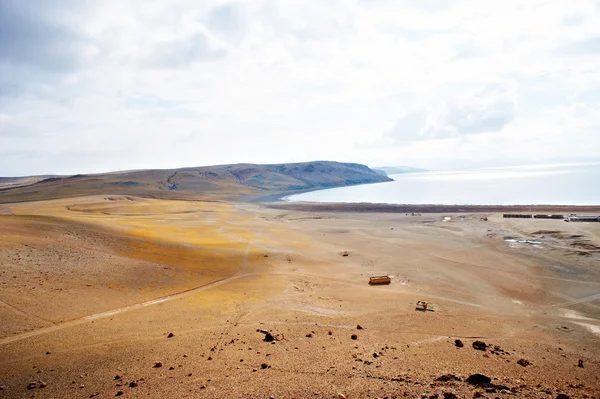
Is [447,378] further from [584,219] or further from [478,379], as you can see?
[584,219]

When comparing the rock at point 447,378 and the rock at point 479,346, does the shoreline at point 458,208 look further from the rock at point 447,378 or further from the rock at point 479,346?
the rock at point 447,378

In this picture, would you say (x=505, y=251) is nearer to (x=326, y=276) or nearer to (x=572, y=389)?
(x=326, y=276)

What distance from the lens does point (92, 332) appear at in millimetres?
13570

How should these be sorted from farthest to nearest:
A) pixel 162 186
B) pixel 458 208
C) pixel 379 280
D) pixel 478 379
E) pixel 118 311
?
pixel 162 186
pixel 458 208
pixel 379 280
pixel 118 311
pixel 478 379


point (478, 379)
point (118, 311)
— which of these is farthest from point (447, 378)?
point (118, 311)

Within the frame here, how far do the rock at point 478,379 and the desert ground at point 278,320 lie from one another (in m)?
0.13

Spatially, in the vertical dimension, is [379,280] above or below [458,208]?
below

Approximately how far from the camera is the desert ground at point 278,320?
1031 centimetres

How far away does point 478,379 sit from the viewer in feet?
33.4

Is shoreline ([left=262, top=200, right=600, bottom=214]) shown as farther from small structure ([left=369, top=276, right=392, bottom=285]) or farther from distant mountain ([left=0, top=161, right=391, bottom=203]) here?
small structure ([left=369, top=276, right=392, bottom=285])

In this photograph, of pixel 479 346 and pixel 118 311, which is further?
pixel 118 311

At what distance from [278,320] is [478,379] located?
8.24 meters

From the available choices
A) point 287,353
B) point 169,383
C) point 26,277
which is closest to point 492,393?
point 287,353

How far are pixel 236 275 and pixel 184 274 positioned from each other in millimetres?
3452
